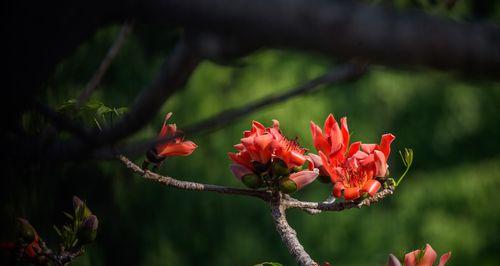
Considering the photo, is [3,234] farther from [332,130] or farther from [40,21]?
[332,130]

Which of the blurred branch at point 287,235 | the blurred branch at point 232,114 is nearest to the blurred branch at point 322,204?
the blurred branch at point 287,235

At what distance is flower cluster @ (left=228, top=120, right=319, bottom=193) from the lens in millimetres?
648

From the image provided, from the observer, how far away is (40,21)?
33 centimetres

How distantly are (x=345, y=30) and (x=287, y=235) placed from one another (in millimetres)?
340

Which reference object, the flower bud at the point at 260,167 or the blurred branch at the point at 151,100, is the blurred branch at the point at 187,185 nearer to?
the flower bud at the point at 260,167

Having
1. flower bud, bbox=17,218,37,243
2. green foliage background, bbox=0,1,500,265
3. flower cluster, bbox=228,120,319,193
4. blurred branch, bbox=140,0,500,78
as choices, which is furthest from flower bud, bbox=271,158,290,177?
green foliage background, bbox=0,1,500,265

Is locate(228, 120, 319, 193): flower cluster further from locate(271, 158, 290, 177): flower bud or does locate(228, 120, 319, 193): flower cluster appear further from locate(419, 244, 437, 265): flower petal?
locate(419, 244, 437, 265): flower petal

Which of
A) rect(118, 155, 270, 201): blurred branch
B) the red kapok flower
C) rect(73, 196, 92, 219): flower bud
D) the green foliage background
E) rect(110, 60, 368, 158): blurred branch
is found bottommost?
the green foliage background

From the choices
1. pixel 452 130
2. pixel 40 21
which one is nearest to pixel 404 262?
pixel 40 21

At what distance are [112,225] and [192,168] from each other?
381 mm

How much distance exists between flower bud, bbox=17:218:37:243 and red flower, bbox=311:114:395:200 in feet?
0.88

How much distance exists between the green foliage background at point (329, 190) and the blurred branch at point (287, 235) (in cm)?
136

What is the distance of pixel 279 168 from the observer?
2.15 ft

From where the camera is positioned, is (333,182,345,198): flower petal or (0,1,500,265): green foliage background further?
(0,1,500,265): green foliage background
